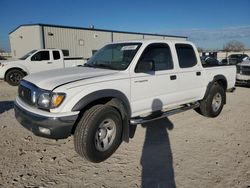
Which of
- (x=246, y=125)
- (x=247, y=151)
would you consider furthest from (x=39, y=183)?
(x=246, y=125)

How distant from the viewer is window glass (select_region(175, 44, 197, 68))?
4840mm

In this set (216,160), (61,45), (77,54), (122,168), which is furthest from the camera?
(77,54)

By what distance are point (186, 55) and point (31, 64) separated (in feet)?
30.3

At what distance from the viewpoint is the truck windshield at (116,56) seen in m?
4.08

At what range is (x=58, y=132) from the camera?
123 inches

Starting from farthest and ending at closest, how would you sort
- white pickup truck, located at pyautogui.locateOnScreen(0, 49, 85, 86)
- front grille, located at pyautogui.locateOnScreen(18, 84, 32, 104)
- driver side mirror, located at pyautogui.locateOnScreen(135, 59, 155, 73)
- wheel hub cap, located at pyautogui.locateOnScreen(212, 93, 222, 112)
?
white pickup truck, located at pyautogui.locateOnScreen(0, 49, 85, 86) → wheel hub cap, located at pyautogui.locateOnScreen(212, 93, 222, 112) → driver side mirror, located at pyautogui.locateOnScreen(135, 59, 155, 73) → front grille, located at pyautogui.locateOnScreen(18, 84, 32, 104)

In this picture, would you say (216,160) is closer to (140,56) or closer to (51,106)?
(140,56)

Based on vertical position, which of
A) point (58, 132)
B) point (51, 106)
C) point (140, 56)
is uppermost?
point (140, 56)

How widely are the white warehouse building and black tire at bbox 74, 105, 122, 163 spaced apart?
1743 cm

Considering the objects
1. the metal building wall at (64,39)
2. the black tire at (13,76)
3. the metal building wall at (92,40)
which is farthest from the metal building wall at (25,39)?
the black tire at (13,76)

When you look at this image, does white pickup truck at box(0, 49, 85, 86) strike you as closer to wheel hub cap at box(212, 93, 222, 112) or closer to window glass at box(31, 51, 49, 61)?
window glass at box(31, 51, 49, 61)

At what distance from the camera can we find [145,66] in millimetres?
3873

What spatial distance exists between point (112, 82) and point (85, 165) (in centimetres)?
138

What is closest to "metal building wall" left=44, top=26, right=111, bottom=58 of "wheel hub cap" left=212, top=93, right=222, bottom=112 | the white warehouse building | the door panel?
the white warehouse building
